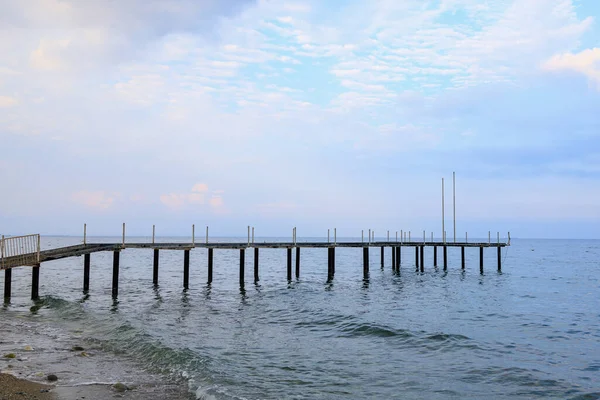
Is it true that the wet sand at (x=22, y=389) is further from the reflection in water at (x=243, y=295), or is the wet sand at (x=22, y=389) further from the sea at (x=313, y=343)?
the reflection in water at (x=243, y=295)

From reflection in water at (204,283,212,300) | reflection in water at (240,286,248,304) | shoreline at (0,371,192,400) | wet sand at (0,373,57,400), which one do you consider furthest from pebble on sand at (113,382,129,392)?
reflection in water at (204,283,212,300)

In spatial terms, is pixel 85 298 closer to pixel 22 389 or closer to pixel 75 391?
pixel 22 389

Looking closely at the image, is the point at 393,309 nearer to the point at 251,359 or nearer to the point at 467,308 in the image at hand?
the point at 467,308

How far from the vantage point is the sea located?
12.8 metres

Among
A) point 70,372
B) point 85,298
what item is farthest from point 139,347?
point 85,298

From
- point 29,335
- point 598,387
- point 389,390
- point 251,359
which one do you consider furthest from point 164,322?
point 598,387

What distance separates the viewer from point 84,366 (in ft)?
43.2

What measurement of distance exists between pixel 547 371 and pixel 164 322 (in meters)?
16.1

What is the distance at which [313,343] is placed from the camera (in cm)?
1806

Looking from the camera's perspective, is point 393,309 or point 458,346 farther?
point 393,309

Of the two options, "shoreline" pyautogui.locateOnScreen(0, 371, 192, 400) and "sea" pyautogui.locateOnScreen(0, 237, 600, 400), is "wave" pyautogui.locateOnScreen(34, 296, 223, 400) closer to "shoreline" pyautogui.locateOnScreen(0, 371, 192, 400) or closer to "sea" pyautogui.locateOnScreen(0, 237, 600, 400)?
"sea" pyautogui.locateOnScreen(0, 237, 600, 400)

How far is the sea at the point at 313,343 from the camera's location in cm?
1277

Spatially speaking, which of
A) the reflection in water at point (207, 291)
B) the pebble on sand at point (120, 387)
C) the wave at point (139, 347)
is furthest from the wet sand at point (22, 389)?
the reflection in water at point (207, 291)

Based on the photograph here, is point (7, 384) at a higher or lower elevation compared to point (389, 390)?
higher
